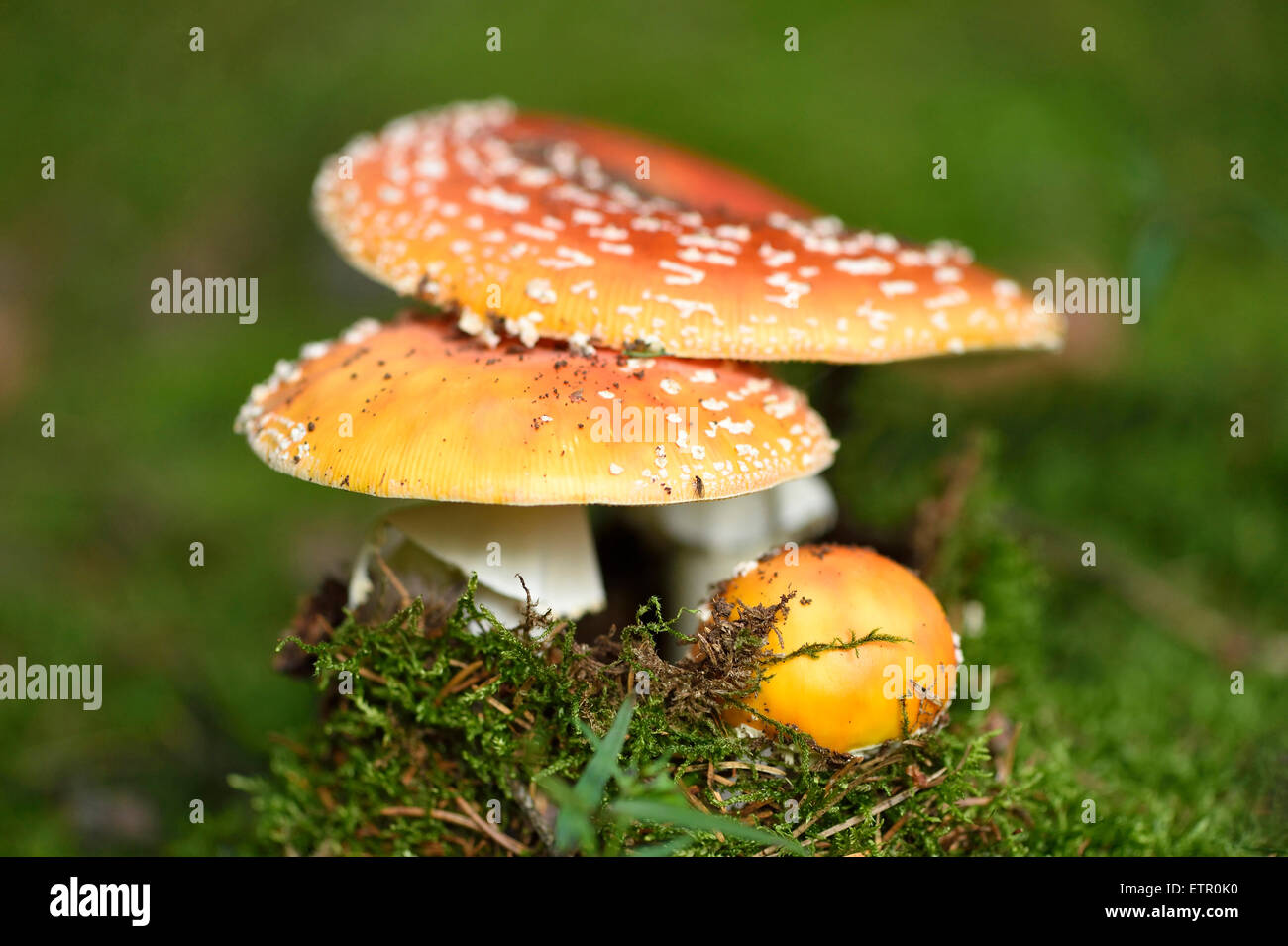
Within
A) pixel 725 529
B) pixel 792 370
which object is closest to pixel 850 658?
pixel 725 529

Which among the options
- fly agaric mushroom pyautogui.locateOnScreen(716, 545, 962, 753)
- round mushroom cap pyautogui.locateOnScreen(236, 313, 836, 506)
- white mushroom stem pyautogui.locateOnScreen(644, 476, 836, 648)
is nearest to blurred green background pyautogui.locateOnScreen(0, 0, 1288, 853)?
white mushroom stem pyautogui.locateOnScreen(644, 476, 836, 648)

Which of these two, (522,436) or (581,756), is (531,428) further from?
(581,756)

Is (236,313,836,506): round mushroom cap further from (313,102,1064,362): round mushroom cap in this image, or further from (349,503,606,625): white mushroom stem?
(349,503,606,625): white mushroom stem

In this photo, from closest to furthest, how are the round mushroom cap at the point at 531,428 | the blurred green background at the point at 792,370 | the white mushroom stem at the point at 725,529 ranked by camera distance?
the round mushroom cap at the point at 531,428 < the white mushroom stem at the point at 725,529 < the blurred green background at the point at 792,370

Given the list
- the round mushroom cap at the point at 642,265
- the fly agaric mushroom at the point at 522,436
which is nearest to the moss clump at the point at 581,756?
the fly agaric mushroom at the point at 522,436

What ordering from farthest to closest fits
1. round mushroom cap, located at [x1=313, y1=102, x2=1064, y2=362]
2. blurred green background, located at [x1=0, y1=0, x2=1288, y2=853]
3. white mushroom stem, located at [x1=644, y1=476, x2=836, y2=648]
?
blurred green background, located at [x1=0, y1=0, x2=1288, y2=853] < white mushroom stem, located at [x1=644, y1=476, x2=836, y2=648] < round mushroom cap, located at [x1=313, y1=102, x2=1064, y2=362]

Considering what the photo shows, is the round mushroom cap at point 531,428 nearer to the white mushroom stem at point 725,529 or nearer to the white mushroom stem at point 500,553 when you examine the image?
the white mushroom stem at point 500,553
